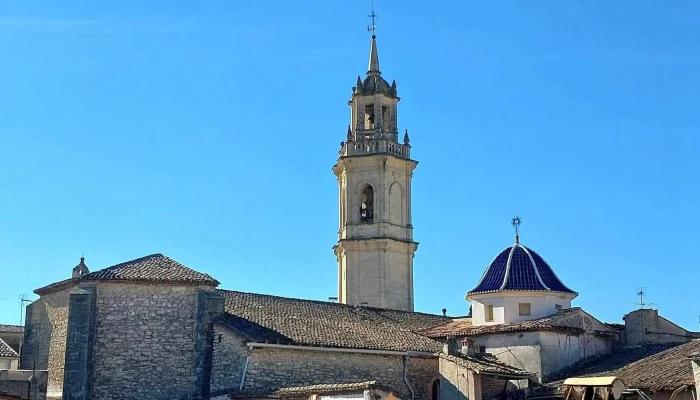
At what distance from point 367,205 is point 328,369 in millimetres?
19455

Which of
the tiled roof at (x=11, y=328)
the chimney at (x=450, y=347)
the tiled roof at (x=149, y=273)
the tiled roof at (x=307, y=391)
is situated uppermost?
the tiled roof at (x=11, y=328)

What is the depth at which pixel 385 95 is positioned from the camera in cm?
4800

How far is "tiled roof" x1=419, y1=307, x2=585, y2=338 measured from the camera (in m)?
31.6

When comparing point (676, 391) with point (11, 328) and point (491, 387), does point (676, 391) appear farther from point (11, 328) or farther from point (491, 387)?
point (11, 328)

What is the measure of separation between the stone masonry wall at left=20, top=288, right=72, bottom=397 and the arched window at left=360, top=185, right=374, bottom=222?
63.6ft

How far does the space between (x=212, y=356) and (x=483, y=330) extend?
9.73 meters

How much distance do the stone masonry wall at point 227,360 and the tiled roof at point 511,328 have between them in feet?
29.5

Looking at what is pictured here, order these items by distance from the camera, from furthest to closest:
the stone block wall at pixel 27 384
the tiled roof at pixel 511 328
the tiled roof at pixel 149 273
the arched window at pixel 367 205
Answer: the arched window at pixel 367 205
the tiled roof at pixel 511 328
the stone block wall at pixel 27 384
the tiled roof at pixel 149 273

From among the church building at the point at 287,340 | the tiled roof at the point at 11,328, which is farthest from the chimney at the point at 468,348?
Answer: the tiled roof at the point at 11,328

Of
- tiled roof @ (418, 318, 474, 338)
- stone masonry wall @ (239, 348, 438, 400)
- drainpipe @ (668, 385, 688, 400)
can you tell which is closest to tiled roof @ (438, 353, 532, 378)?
stone masonry wall @ (239, 348, 438, 400)

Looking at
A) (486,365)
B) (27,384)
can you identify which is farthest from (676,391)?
(27,384)

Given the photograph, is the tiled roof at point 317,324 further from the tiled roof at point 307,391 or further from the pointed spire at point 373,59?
the pointed spire at point 373,59

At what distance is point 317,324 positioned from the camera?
30.5m

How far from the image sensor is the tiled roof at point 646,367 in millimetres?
26703
